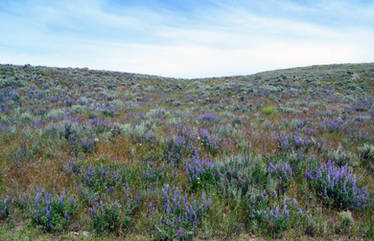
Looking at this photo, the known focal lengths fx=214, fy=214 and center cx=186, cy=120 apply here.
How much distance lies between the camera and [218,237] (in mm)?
2426

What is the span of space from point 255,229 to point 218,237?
1.45 feet

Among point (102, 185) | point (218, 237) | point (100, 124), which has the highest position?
point (100, 124)

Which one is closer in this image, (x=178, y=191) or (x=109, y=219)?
(x=109, y=219)

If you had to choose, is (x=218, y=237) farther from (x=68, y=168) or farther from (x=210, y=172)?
(x=68, y=168)

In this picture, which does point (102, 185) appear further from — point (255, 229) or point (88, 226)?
point (255, 229)

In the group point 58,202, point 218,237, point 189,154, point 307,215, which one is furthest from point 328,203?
point 58,202

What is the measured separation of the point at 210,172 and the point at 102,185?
1.69m

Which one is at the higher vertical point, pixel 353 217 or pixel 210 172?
pixel 210 172

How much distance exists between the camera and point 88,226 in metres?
2.51

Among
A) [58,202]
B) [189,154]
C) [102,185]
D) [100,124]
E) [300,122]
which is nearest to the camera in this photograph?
[58,202]

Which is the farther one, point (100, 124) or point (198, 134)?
point (100, 124)

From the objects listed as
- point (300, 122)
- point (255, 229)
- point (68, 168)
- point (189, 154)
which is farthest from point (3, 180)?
point (300, 122)

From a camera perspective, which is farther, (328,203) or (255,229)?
(328,203)

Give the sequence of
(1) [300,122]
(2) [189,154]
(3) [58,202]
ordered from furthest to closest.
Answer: (1) [300,122], (2) [189,154], (3) [58,202]
